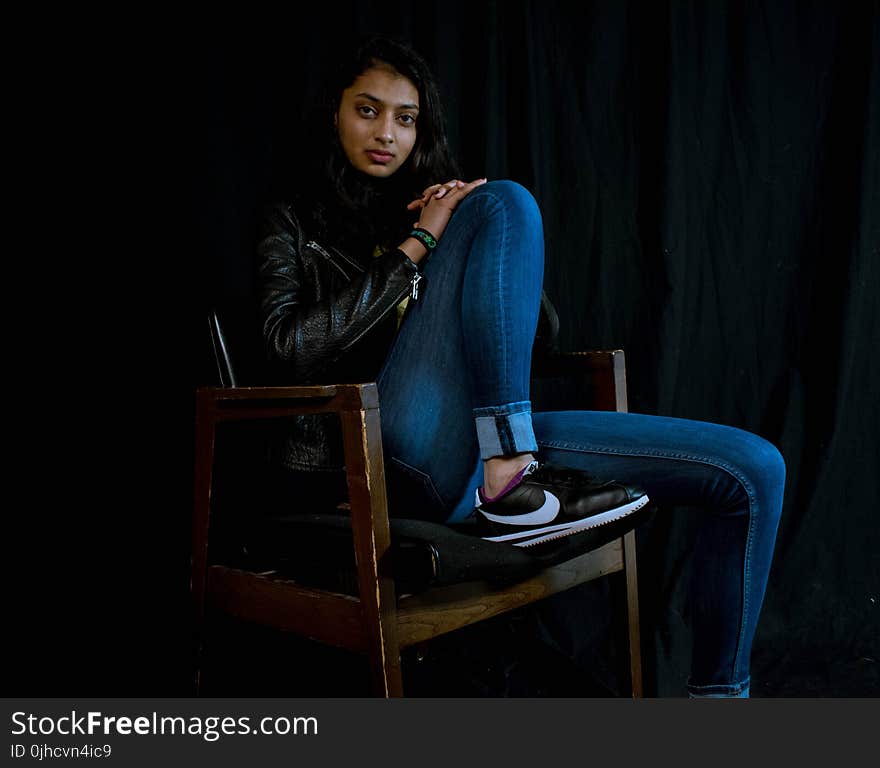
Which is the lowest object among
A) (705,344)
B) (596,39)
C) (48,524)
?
(48,524)

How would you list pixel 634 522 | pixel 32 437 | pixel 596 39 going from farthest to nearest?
pixel 596 39
pixel 32 437
pixel 634 522

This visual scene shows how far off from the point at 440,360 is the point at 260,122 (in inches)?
37.1

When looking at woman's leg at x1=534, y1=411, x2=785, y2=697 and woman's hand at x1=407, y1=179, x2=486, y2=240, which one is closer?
woman's leg at x1=534, y1=411, x2=785, y2=697

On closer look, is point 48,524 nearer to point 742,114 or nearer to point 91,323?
point 91,323

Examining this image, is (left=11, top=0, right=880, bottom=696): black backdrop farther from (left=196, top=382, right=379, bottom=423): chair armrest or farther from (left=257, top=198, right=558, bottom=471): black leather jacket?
(left=196, top=382, right=379, bottom=423): chair armrest

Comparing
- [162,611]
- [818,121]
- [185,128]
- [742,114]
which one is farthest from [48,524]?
[818,121]

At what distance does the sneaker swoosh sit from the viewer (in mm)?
1106

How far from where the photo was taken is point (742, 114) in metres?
2.03

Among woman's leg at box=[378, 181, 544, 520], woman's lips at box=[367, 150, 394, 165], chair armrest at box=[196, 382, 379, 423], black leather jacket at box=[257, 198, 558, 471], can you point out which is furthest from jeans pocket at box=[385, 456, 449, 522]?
woman's lips at box=[367, 150, 394, 165]

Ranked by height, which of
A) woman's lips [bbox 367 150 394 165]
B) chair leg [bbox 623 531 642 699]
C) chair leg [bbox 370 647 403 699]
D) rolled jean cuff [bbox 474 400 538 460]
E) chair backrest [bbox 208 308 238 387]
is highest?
woman's lips [bbox 367 150 394 165]

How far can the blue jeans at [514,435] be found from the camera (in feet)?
3.83

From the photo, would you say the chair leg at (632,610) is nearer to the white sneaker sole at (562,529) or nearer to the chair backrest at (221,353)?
the white sneaker sole at (562,529)

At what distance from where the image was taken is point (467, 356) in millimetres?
1189

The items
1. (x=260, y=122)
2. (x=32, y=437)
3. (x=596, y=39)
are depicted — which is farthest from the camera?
(x=596, y=39)
